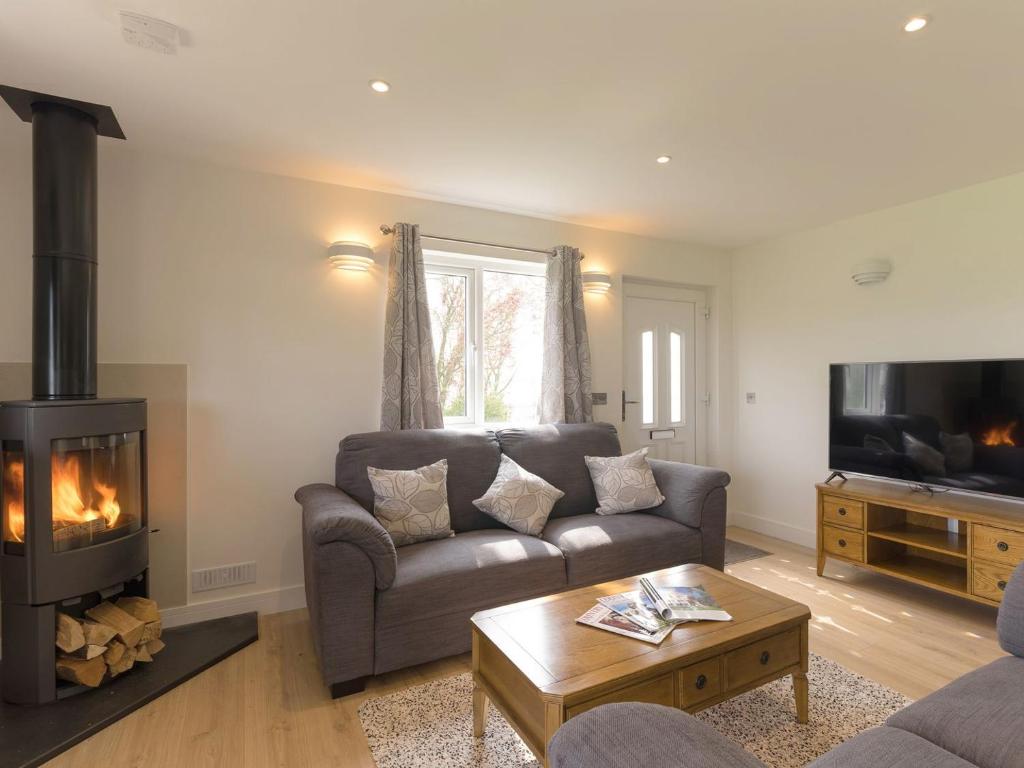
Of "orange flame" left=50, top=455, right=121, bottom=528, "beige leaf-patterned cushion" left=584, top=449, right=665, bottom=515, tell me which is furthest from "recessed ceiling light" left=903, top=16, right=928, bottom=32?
"orange flame" left=50, top=455, right=121, bottom=528

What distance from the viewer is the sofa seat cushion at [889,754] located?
3.51 ft

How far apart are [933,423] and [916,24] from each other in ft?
7.35

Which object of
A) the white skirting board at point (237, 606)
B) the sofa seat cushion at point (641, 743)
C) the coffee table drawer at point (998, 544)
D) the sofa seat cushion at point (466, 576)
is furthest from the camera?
the white skirting board at point (237, 606)

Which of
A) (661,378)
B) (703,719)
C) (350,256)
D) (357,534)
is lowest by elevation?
(703,719)

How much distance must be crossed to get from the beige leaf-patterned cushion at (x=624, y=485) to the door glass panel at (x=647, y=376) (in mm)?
1111

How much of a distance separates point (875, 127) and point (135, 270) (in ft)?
12.0

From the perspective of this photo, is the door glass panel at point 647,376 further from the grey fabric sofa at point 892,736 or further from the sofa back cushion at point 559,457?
the grey fabric sofa at point 892,736

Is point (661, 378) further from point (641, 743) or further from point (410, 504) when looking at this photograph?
point (641, 743)

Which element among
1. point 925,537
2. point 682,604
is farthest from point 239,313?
point 925,537

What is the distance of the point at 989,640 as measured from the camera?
255 centimetres

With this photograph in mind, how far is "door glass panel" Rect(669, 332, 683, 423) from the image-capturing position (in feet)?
14.7

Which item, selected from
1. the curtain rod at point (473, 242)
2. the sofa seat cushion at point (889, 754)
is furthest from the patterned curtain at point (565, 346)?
the sofa seat cushion at point (889, 754)

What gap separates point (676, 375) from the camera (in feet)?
14.8

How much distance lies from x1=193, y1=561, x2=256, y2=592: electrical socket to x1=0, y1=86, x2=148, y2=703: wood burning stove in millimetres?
344
